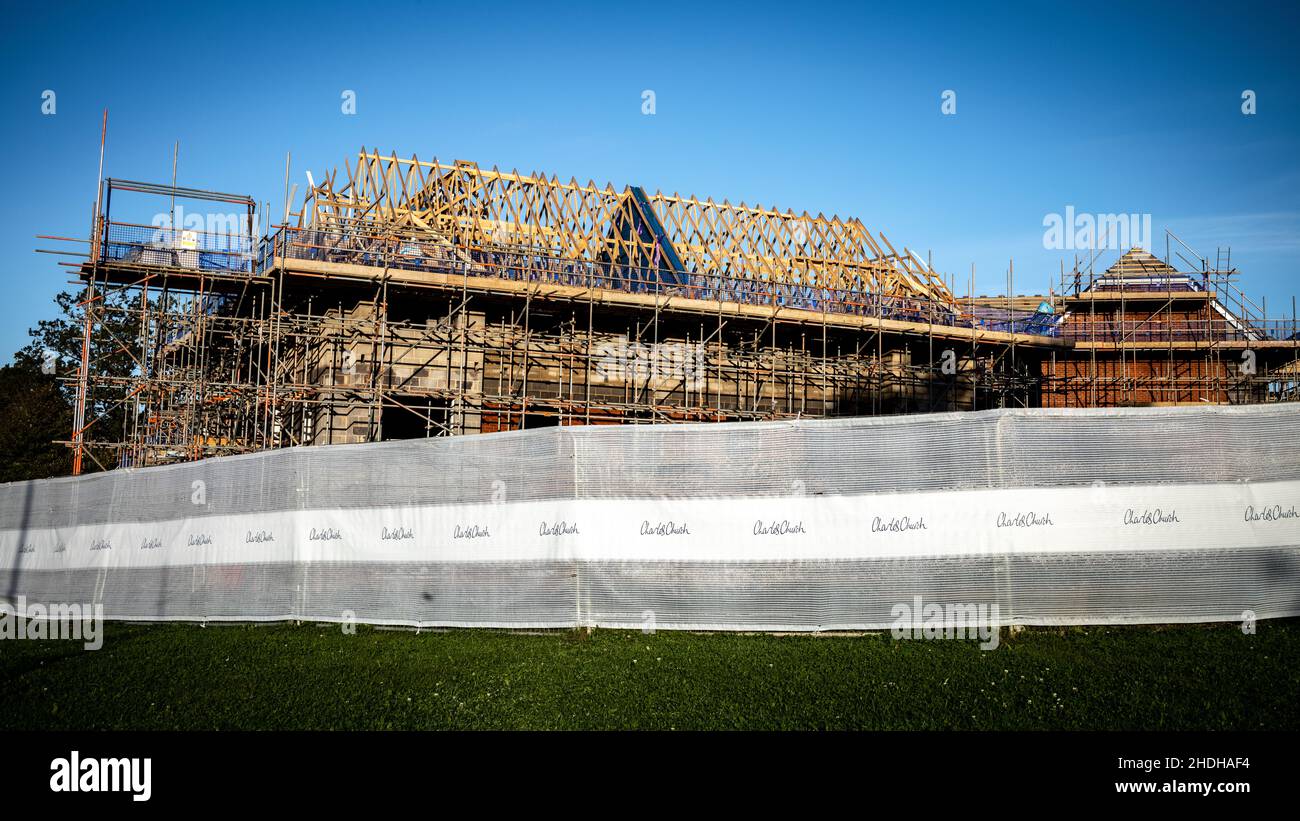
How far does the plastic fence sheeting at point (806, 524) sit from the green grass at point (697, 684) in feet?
1.21

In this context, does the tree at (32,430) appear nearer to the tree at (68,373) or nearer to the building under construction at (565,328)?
the tree at (68,373)

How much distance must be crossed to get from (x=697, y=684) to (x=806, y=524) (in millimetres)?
2202

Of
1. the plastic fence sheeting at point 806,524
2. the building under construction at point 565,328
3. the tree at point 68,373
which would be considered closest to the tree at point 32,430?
the tree at point 68,373

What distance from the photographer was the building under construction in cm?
2452

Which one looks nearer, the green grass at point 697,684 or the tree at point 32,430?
the green grass at point 697,684

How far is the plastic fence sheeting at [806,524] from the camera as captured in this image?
859 centimetres

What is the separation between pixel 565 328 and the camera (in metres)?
27.9

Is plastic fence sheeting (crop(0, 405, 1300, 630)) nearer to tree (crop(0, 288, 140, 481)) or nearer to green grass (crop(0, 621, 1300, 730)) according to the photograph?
green grass (crop(0, 621, 1300, 730))

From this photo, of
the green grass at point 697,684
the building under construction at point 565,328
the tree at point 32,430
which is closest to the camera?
the green grass at point 697,684

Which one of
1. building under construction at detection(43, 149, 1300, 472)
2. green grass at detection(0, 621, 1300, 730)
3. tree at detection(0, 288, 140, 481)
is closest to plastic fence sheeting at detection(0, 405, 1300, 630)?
green grass at detection(0, 621, 1300, 730)

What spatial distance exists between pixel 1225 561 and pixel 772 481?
4.14 m

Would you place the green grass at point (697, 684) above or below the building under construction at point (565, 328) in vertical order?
below

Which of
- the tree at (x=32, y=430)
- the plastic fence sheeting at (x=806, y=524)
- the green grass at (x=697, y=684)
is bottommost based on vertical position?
the green grass at (x=697, y=684)
